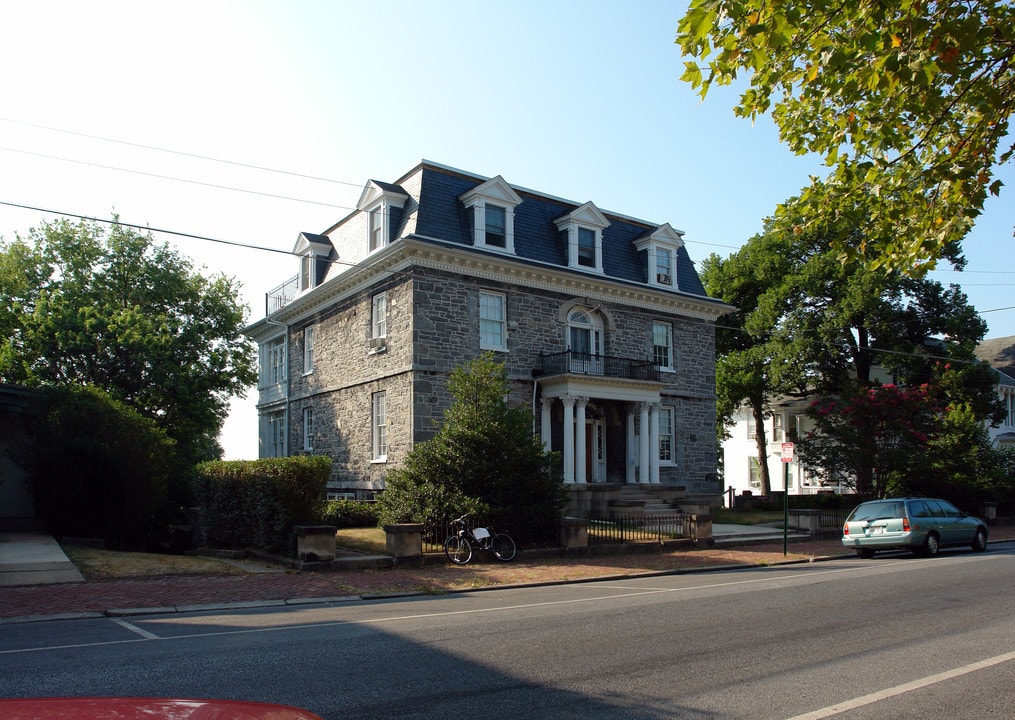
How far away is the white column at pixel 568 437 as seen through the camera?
27562 millimetres

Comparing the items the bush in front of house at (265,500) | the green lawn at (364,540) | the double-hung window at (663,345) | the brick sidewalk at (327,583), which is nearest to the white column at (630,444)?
the double-hung window at (663,345)

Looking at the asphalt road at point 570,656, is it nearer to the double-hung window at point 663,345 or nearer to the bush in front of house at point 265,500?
the bush in front of house at point 265,500

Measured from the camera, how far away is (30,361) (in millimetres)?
36156

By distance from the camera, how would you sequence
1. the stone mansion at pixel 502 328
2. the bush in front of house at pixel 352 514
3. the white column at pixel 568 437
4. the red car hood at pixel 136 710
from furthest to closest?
1. the white column at pixel 568 437
2. the stone mansion at pixel 502 328
3. the bush in front of house at pixel 352 514
4. the red car hood at pixel 136 710

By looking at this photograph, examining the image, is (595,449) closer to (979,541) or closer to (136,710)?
(979,541)

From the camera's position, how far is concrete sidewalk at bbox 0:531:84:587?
14.4 metres

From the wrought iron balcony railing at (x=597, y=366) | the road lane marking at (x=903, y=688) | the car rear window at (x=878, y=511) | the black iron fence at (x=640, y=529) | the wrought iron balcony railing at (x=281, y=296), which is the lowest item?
the black iron fence at (x=640, y=529)

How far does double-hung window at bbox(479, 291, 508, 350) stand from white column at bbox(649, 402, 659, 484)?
261 inches

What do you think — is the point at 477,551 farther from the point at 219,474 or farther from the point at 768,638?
the point at 768,638

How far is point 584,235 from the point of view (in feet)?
101

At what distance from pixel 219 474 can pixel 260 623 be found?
1023 centimetres

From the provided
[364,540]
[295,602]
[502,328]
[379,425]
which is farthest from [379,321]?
[295,602]

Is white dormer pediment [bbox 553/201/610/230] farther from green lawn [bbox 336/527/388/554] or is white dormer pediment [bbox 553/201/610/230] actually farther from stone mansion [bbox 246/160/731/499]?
green lawn [bbox 336/527/388/554]

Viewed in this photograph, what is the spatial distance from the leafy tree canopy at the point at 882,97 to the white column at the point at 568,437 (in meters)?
17.3
